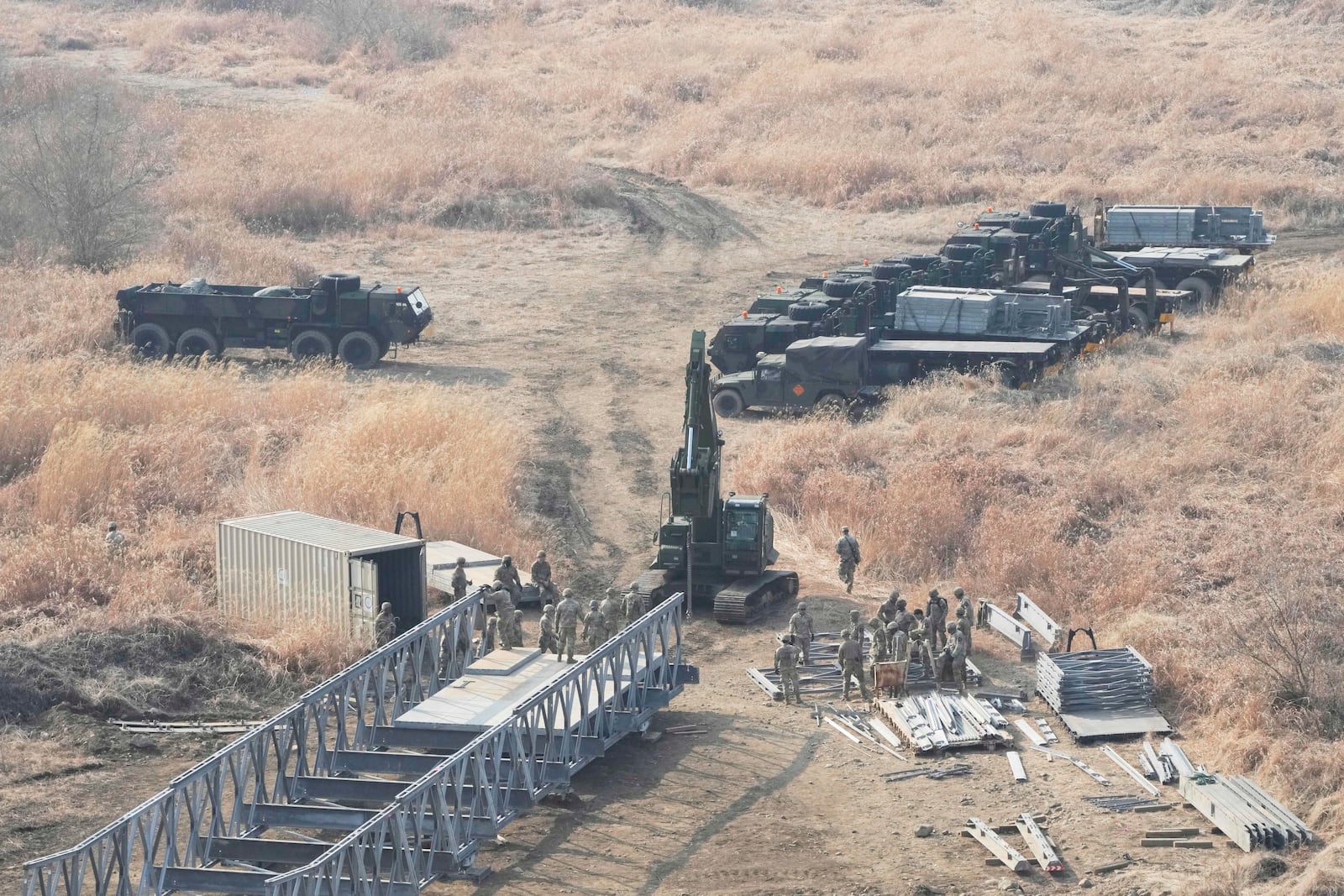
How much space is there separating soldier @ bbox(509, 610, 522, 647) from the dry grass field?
2.00 m

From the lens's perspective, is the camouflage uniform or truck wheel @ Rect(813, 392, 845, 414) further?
truck wheel @ Rect(813, 392, 845, 414)

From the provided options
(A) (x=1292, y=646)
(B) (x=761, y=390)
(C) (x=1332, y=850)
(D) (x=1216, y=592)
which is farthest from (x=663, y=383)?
(C) (x=1332, y=850)

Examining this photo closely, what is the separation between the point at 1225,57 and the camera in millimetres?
59812

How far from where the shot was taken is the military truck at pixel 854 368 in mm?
31234

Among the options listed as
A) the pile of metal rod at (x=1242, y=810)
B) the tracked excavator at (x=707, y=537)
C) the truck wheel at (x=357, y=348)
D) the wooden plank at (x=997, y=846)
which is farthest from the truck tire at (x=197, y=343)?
the pile of metal rod at (x=1242, y=810)

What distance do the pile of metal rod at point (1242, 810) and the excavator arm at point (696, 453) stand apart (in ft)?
24.0

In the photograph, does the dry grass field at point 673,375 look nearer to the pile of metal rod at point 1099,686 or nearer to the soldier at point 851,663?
the pile of metal rod at point 1099,686

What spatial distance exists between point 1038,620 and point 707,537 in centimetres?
437

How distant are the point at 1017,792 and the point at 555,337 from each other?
2173 cm

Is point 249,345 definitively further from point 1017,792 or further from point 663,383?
point 1017,792

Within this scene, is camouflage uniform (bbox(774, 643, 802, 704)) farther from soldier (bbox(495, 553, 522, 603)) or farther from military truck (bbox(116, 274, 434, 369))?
military truck (bbox(116, 274, 434, 369))

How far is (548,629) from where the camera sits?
19547mm

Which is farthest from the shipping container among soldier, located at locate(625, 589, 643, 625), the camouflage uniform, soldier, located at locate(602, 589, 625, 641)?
the camouflage uniform

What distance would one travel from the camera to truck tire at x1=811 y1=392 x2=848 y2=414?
31.0m
